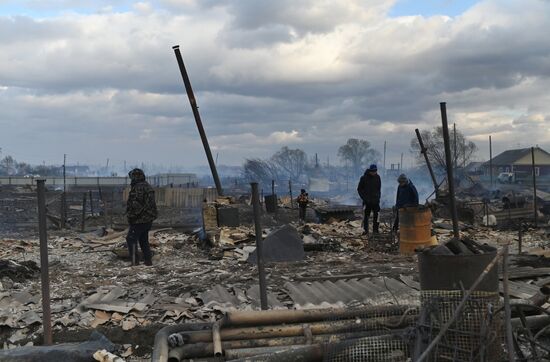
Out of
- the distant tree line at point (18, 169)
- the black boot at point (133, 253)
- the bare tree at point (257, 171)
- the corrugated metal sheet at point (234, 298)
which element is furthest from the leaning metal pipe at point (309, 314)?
the distant tree line at point (18, 169)

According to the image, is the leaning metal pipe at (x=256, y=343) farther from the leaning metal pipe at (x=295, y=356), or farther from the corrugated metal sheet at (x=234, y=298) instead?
the corrugated metal sheet at (x=234, y=298)

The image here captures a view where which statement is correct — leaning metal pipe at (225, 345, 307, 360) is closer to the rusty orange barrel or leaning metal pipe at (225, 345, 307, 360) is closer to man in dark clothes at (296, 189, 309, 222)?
the rusty orange barrel

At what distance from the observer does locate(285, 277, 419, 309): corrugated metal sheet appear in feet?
21.0

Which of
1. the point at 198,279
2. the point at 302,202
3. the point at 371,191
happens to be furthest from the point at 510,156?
the point at 198,279

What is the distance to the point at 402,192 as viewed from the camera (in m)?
12.2

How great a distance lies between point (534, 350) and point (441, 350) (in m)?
0.71

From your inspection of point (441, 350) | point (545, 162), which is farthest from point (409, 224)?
point (545, 162)

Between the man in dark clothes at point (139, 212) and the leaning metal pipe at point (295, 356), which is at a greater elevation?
the man in dark clothes at point (139, 212)

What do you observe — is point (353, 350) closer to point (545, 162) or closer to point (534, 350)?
point (534, 350)

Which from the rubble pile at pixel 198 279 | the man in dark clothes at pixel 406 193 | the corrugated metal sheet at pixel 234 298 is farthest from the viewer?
the man in dark clothes at pixel 406 193

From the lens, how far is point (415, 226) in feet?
34.0

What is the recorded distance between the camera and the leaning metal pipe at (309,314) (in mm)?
4820

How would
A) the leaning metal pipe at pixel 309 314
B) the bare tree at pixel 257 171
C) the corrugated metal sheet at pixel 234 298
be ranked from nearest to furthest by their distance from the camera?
the leaning metal pipe at pixel 309 314 < the corrugated metal sheet at pixel 234 298 < the bare tree at pixel 257 171

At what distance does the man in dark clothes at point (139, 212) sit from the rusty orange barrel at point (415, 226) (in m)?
4.86
